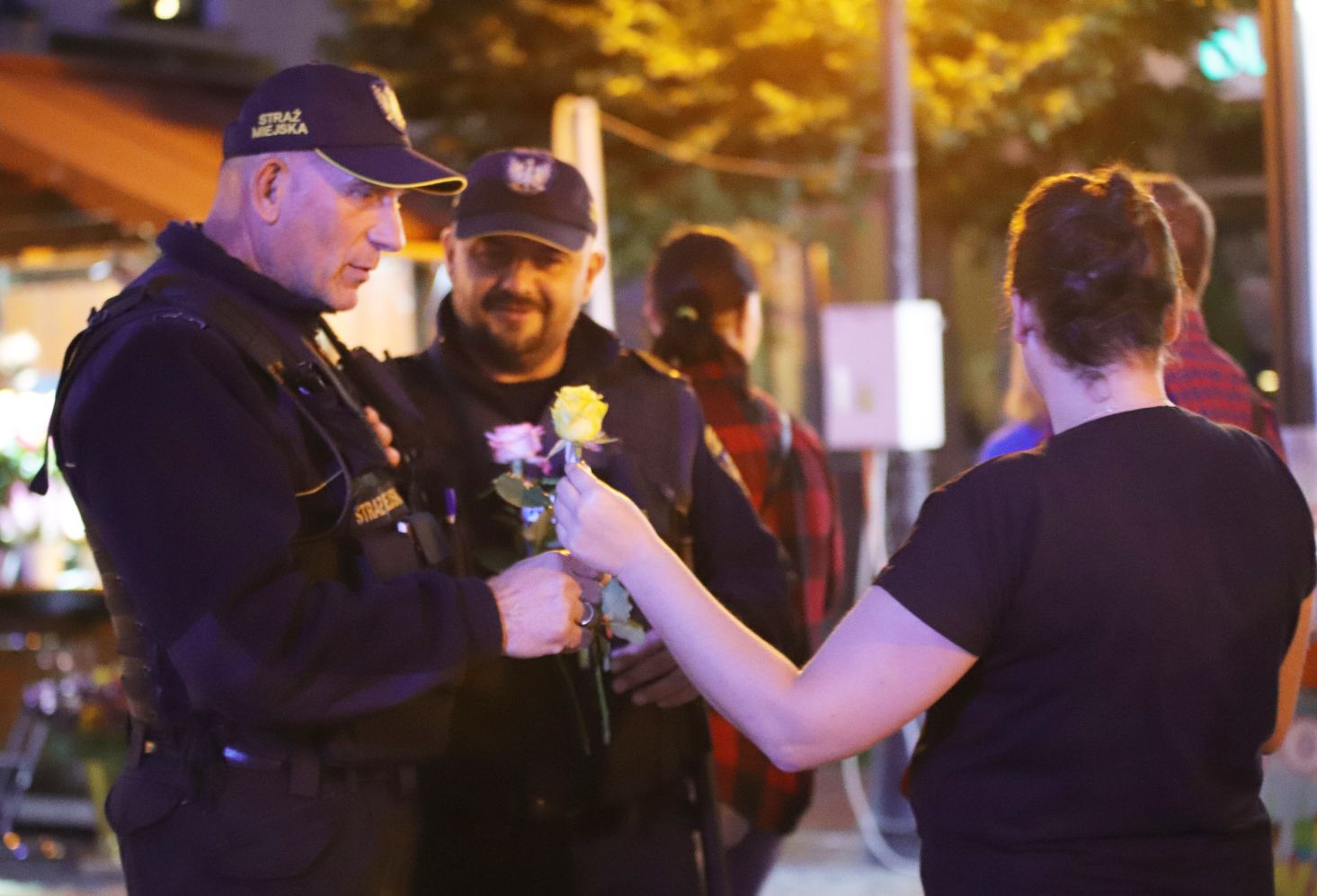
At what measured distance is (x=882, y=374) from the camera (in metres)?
7.54

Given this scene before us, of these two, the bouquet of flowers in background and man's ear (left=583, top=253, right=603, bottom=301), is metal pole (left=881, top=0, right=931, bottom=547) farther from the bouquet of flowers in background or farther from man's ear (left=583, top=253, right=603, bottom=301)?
the bouquet of flowers in background

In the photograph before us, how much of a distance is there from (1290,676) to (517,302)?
1774mm

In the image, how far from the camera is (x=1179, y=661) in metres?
2.22

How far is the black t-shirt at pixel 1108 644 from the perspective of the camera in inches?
86.4

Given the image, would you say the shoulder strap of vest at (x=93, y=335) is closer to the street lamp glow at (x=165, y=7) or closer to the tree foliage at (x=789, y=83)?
the tree foliage at (x=789, y=83)

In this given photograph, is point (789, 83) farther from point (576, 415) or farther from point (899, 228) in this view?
point (576, 415)

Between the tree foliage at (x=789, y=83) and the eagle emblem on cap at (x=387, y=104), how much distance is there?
826 cm

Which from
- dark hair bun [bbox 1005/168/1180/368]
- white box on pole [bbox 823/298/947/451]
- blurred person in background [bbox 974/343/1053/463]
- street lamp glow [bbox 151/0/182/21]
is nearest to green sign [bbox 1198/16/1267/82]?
white box on pole [bbox 823/298/947/451]

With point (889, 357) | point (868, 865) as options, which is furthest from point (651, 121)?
point (868, 865)

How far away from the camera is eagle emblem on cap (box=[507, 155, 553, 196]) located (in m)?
3.55

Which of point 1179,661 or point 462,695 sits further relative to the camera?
point 462,695

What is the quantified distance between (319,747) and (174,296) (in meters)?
0.76

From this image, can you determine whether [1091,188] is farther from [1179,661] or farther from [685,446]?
[685,446]

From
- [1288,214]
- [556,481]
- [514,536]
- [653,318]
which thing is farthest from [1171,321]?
[1288,214]
